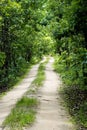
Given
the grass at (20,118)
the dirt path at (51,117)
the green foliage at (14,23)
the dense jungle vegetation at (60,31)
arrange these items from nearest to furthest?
the grass at (20,118) → the dirt path at (51,117) → the dense jungle vegetation at (60,31) → the green foliage at (14,23)

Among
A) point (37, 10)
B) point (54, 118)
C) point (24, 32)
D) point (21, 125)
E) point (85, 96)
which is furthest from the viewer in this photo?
point (24, 32)

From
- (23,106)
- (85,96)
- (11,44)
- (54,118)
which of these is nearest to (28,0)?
(11,44)

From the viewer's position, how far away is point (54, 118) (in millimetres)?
14000

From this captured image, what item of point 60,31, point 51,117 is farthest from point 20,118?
point 60,31

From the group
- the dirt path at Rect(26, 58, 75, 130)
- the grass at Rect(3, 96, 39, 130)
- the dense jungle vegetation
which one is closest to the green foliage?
the dense jungle vegetation

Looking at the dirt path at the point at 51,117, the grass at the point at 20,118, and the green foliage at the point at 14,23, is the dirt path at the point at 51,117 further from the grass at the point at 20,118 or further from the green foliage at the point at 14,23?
the green foliage at the point at 14,23

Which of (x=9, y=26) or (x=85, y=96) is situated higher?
(x=9, y=26)

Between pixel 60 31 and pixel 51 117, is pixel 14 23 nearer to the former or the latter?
pixel 60 31

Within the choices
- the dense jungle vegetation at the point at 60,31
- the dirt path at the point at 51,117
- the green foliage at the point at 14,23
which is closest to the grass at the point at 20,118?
the dirt path at the point at 51,117

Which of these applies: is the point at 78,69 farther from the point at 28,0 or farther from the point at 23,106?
the point at 28,0

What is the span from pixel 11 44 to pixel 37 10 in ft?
16.4

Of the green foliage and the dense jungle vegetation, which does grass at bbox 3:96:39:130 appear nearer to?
the dense jungle vegetation

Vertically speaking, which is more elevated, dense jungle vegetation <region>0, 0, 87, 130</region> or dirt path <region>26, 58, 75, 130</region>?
dense jungle vegetation <region>0, 0, 87, 130</region>

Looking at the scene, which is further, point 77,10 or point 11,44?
point 11,44
